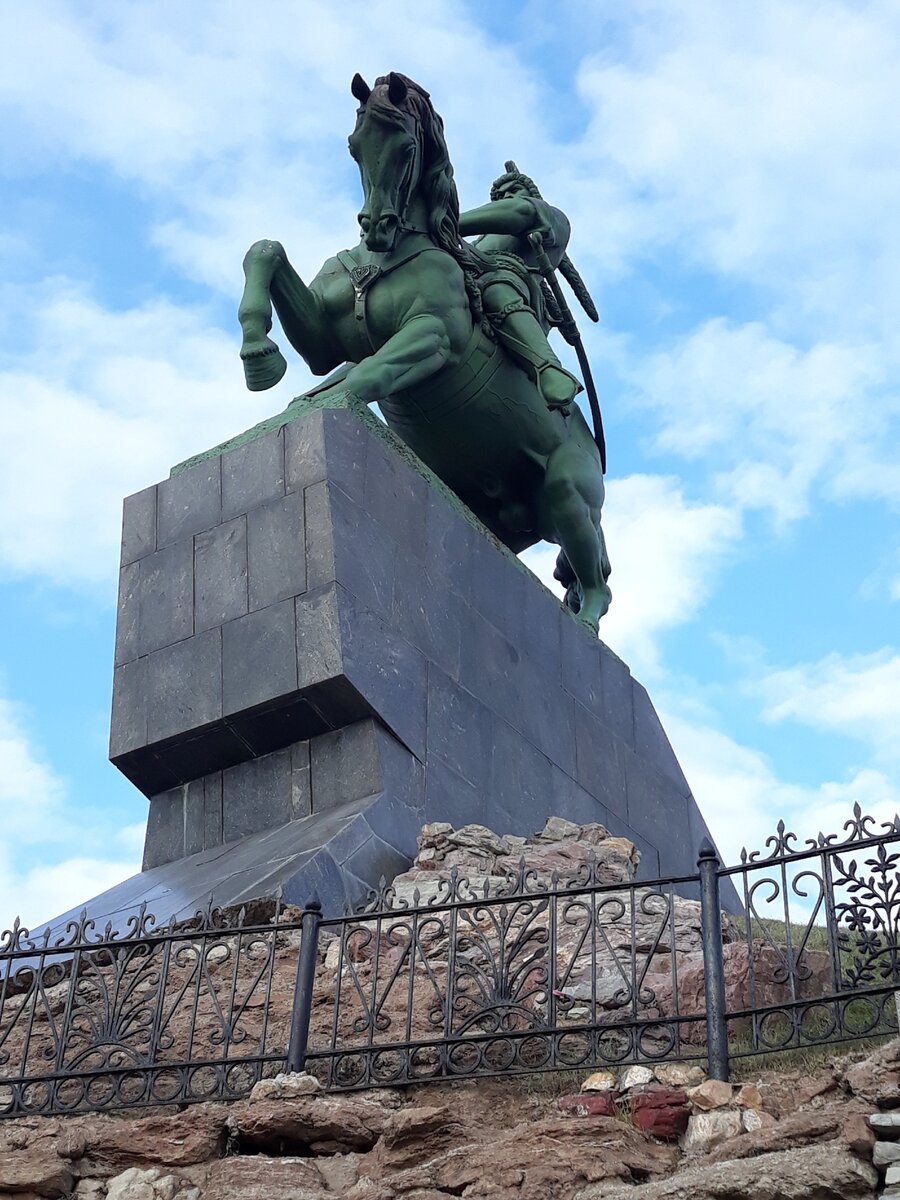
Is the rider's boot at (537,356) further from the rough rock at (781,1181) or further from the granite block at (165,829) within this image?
the rough rock at (781,1181)

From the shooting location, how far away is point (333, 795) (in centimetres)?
1088

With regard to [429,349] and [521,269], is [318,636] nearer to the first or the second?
[429,349]

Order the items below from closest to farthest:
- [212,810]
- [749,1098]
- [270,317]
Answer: [749,1098]
[212,810]
[270,317]

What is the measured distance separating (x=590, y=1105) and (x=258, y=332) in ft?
22.0

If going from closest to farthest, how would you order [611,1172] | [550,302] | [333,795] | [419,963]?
1. [611,1172]
2. [419,963]
3. [333,795]
4. [550,302]

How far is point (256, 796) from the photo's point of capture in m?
11.2

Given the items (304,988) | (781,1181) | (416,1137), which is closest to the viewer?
(781,1181)

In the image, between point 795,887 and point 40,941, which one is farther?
point 40,941

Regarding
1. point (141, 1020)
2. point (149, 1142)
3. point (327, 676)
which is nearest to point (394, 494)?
point (327, 676)

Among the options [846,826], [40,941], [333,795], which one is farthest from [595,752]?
[846,826]

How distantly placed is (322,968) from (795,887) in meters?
2.40

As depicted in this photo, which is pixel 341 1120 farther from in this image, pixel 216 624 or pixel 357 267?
pixel 357 267

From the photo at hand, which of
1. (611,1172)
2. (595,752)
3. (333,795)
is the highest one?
(595,752)

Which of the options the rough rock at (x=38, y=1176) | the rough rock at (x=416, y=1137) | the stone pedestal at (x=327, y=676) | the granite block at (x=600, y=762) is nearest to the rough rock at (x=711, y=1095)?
the rough rock at (x=416, y=1137)
